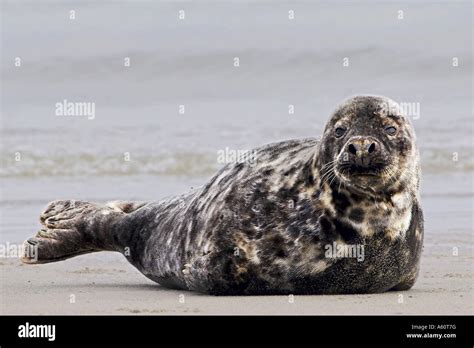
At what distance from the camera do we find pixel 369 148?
6.36m

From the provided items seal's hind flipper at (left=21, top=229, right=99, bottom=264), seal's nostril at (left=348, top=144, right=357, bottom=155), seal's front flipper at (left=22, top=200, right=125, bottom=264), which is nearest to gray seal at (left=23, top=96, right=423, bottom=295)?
seal's nostril at (left=348, top=144, right=357, bottom=155)

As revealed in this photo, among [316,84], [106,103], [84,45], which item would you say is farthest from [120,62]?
[316,84]

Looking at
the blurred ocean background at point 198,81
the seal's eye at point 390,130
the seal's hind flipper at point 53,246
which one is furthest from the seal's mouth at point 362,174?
the blurred ocean background at point 198,81

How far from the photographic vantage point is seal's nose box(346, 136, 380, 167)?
20.9ft

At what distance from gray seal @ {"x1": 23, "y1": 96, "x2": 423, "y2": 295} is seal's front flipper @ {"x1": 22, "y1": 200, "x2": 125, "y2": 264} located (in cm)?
121

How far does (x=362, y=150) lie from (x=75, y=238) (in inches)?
118

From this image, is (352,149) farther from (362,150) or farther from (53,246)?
(53,246)

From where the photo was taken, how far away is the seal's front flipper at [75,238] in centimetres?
841

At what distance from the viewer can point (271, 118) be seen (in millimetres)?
19797

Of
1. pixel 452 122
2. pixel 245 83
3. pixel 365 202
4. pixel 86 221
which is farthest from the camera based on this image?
pixel 245 83

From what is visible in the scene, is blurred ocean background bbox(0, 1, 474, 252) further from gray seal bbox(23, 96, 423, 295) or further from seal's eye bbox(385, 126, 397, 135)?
seal's eye bbox(385, 126, 397, 135)

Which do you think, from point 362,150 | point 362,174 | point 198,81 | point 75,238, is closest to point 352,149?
point 362,150

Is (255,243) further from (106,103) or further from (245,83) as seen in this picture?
(245,83)

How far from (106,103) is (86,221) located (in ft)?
44.4
